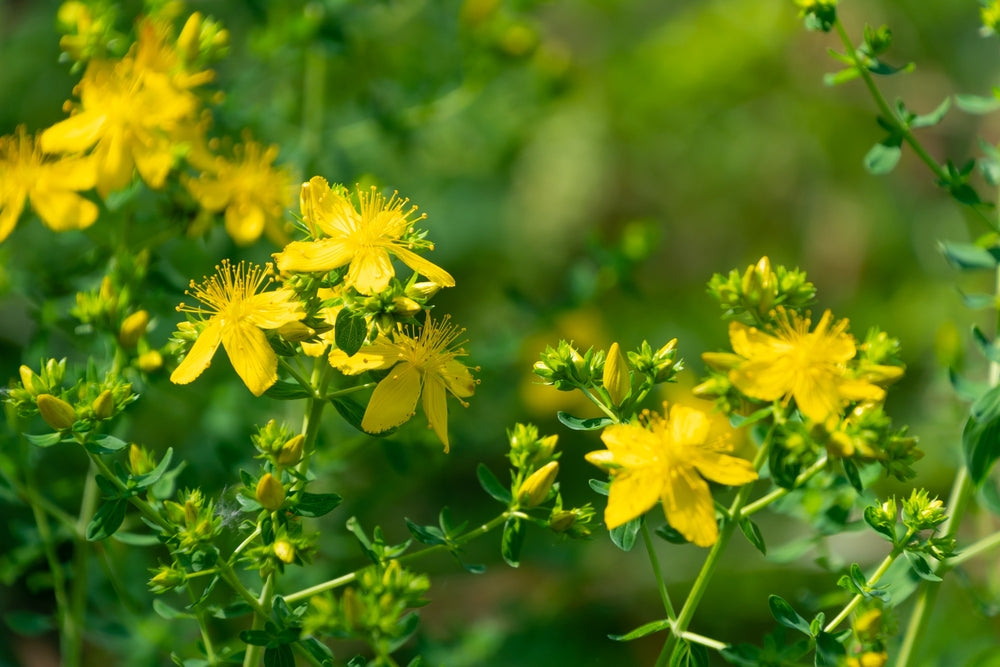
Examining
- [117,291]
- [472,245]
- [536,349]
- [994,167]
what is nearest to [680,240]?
[472,245]

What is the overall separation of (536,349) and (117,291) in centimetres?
135

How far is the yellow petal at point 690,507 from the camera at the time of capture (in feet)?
3.40

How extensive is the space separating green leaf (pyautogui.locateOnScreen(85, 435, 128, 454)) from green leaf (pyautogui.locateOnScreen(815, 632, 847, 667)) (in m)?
0.81

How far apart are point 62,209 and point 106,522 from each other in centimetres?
52

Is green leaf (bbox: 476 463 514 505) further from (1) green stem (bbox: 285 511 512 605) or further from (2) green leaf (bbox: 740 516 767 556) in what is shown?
(2) green leaf (bbox: 740 516 767 556)

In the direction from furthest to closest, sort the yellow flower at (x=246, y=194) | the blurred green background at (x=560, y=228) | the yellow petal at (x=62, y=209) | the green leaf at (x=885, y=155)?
the blurred green background at (x=560, y=228)
the yellow flower at (x=246, y=194)
the yellow petal at (x=62, y=209)
the green leaf at (x=885, y=155)

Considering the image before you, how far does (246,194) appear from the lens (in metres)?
1.57

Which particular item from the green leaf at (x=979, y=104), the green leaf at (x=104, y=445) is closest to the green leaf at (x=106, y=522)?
the green leaf at (x=104, y=445)

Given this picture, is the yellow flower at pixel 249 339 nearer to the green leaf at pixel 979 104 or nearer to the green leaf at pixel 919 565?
the green leaf at pixel 919 565

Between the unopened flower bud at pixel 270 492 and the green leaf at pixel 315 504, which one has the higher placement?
the unopened flower bud at pixel 270 492

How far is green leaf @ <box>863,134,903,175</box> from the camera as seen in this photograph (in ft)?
4.26

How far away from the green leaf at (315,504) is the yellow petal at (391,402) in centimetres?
9

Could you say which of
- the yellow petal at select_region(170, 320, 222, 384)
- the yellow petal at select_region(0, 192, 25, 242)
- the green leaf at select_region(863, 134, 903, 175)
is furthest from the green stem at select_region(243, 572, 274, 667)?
the green leaf at select_region(863, 134, 903, 175)

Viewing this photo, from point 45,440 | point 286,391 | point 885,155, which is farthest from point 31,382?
point 885,155
